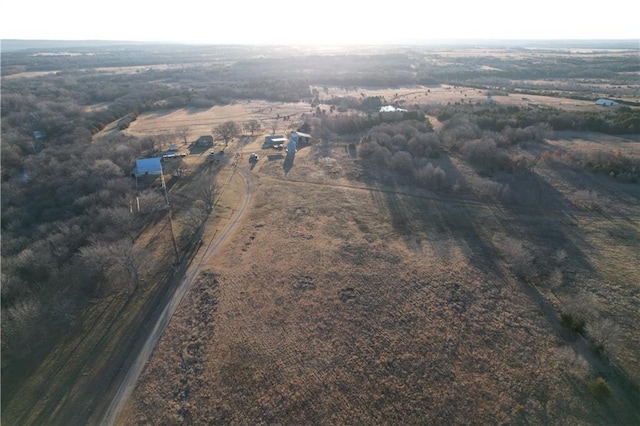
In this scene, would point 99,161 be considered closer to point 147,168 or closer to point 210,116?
point 147,168

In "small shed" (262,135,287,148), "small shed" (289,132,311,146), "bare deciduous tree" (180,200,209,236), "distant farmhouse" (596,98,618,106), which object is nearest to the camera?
"bare deciduous tree" (180,200,209,236)

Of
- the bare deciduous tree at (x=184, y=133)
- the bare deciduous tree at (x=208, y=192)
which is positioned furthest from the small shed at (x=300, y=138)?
the bare deciduous tree at (x=184, y=133)

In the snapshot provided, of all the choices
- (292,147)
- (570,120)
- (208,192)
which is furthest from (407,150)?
(570,120)

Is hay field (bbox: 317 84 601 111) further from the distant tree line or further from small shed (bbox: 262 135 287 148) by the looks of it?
small shed (bbox: 262 135 287 148)

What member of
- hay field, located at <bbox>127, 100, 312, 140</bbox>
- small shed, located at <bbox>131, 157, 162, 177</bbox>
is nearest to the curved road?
small shed, located at <bbox>131, 157, 162, 177</bbox>

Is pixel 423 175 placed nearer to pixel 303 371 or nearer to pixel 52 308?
pixel 303 371
